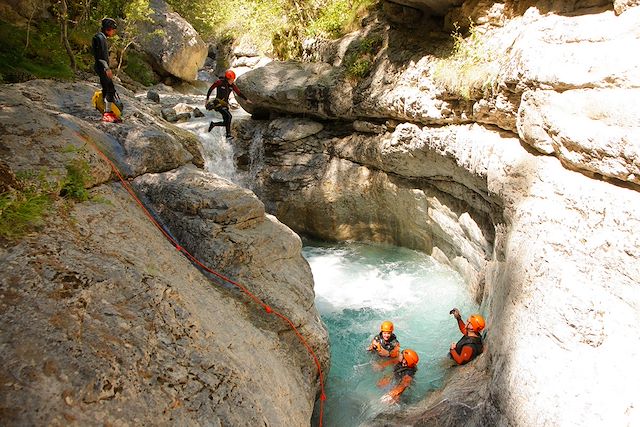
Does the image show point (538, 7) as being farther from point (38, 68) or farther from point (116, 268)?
point (38, 68)

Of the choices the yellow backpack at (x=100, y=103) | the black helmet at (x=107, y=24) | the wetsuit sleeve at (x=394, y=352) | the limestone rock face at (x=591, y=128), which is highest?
the black helmet at (x=107, y=24)

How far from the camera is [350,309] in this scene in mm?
Answer: 8859

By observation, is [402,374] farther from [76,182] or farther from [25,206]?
[25,206]

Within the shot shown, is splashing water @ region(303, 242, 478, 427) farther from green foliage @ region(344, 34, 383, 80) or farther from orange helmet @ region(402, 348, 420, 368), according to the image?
green foliage @ region(344, 34, 383, 80)

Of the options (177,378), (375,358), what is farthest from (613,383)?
(375,358)

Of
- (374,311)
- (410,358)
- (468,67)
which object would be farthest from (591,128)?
(374,311)

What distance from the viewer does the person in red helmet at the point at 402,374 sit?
247 inches

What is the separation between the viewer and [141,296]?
337 centimetres

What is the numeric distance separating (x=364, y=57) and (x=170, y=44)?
12333 millimetres

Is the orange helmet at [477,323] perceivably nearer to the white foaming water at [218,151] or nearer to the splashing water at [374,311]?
the splashing water at [374,311]

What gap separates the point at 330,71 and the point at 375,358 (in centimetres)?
800

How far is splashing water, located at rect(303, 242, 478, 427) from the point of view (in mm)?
6277

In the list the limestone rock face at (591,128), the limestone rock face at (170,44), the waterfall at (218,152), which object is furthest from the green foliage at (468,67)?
the limestone rock face at (170,44)

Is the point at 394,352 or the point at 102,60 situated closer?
the point at 102,60
